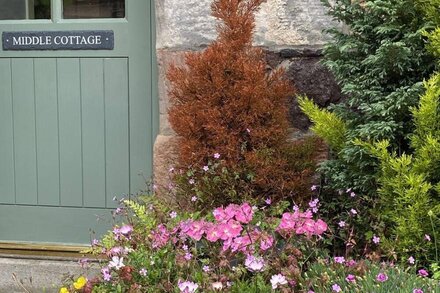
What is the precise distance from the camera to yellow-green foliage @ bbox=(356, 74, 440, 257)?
2.58m

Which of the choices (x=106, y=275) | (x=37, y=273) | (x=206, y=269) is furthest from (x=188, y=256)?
(x=37, y=273)

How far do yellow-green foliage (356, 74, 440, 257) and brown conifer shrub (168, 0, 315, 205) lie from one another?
0.42 meters

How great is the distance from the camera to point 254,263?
240cm

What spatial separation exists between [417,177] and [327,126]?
455 millimetres

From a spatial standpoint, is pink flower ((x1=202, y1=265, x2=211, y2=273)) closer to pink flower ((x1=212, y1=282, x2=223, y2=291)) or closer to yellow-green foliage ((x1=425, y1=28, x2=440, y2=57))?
pink flower ((x1=212, y1=282, x2=223, y2=291))

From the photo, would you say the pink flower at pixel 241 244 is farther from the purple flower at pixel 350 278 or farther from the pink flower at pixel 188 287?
the purple flower at pixel 350 278

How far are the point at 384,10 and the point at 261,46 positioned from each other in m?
0.71

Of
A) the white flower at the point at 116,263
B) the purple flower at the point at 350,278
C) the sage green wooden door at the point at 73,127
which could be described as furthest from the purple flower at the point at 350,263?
the sage green wooden door at the point at 73,127

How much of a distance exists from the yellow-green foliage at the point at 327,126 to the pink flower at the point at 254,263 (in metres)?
0.68

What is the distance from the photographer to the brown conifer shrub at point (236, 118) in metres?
2.94

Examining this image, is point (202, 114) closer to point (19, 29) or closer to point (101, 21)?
point (101, 21)

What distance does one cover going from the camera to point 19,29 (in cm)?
378

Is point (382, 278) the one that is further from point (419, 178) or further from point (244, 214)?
point (244, 214)

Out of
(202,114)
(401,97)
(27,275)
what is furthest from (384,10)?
(27,275)
